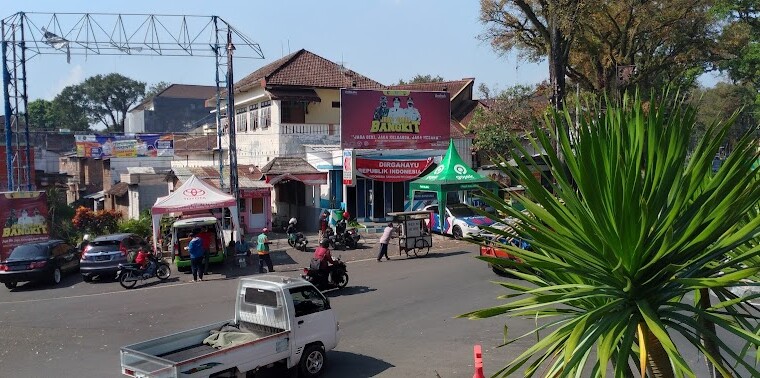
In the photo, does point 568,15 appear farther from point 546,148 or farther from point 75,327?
point 546,148

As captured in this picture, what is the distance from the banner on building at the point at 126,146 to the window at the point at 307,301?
40027 mm

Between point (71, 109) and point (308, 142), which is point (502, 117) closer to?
point (308, 142)

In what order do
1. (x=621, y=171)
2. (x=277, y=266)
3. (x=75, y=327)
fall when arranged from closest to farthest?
1. (x=621, y=171)
2. (x=75, y=327)
3. (x=277, y=266)

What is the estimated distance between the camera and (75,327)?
1455cm

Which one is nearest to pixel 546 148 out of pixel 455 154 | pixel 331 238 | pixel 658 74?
pixel 331 238

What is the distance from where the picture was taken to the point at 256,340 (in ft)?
30.3

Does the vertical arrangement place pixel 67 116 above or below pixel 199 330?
above

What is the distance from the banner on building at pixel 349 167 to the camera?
95.3ft

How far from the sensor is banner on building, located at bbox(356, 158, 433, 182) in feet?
97.8

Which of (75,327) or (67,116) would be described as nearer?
(75,327)

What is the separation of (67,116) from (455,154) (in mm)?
83789

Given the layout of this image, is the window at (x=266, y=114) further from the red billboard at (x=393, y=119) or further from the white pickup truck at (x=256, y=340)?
the white pickup truck at (x=256, y=340)

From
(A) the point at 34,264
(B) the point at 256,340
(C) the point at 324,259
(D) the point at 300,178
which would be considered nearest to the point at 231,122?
(D) the point at 300,178

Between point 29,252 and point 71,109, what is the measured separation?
84.6m
